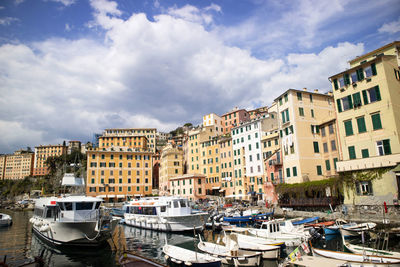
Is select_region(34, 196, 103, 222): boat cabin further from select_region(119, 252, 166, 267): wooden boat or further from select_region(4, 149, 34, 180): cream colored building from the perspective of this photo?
select_region(4, 149, 34, 180): cream colored building

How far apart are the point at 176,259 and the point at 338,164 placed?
2491 centimetres

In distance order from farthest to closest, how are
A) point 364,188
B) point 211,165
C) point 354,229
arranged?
point 211,165, point 364,188, point 354,229

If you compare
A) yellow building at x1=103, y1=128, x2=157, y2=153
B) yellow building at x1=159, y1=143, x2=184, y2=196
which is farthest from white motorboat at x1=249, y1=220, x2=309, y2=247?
yellow building at x1=103, y1=128, x2=157, y2=153

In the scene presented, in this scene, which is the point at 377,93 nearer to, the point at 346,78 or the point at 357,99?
the point at 357,99

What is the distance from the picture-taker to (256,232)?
22.5 m

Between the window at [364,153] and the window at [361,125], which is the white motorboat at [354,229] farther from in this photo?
the window at [361,125]

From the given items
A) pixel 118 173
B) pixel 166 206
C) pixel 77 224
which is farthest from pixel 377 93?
pixel 118 173

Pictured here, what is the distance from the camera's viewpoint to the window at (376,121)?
29.5 m

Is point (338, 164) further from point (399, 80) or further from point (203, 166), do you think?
point (203, 166)

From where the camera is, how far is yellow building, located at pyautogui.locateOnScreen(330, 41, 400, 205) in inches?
1097

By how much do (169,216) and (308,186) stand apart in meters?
19.3

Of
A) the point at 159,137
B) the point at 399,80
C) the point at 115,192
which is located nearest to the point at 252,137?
the point at 399,80

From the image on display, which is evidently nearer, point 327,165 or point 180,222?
point 180,222

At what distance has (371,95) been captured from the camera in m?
30.6
